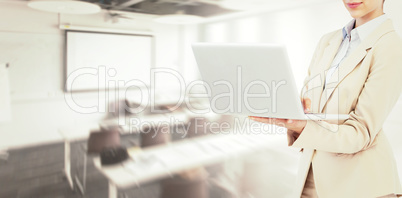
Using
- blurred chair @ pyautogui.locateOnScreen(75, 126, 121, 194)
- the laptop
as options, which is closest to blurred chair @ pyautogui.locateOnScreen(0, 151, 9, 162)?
blurred chair @ pyautogui.locateOnScreen(75, 126, 121, 194)

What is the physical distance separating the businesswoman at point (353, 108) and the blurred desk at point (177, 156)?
59.6 inches

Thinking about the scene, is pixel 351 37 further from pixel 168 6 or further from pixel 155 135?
pixel 155 135

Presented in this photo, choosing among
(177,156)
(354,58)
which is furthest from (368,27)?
(177,156)

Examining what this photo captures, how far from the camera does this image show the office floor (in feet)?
6.72

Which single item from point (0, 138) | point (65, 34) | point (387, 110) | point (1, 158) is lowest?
point (1, 158)

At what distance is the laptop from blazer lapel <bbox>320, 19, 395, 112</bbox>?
0.16 metres

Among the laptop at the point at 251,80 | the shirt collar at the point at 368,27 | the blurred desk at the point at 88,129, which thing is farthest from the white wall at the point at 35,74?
the shirt collar at the point at 368,27

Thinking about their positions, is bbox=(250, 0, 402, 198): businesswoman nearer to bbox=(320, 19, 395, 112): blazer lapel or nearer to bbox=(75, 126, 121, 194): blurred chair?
bbox=(320, 19, 395, 112): blazer lapel

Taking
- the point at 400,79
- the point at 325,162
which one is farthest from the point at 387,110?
the point at 325,162

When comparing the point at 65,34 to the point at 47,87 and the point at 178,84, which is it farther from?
the point at 178,84

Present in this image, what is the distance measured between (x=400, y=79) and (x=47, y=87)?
82.7 inches

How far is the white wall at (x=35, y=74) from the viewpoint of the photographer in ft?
6.41

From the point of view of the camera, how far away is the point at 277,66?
882 millimetres

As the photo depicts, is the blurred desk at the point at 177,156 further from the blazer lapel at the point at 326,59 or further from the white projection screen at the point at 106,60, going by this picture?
the blazer lapel at the point at 326,59
